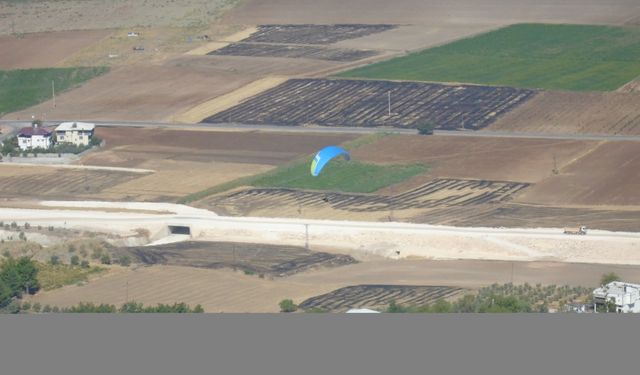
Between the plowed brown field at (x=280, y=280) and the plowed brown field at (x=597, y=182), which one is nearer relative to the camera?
the plowed brown field at (x=280, y=280)

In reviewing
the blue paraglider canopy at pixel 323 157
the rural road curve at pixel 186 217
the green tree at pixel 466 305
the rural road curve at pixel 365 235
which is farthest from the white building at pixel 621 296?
the blue paraglider canopy at pixel 323 157

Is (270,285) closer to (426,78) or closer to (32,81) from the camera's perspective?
(426,78)

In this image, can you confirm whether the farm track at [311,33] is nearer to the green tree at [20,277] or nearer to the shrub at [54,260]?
the shrub at [54,260]

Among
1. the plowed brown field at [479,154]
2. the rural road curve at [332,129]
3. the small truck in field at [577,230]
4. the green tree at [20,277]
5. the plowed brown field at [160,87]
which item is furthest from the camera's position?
the plowed brown field at [160,87]

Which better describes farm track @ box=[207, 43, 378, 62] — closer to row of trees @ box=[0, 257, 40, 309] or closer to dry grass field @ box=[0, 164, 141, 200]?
dry grass field @ box=[0, 164, 141, 200]

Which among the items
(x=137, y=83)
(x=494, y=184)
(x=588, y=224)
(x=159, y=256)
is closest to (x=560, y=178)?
(x=494, y=184)

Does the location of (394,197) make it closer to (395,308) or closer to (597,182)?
(597,182)
